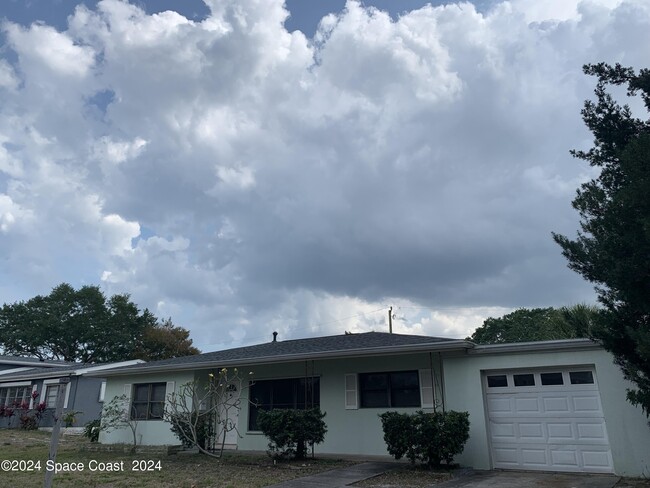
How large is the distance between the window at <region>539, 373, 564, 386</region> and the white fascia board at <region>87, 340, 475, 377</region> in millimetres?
1588

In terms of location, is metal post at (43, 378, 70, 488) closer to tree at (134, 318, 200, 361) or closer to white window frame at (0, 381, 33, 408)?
white window frame at (0, 381, 33, 408)

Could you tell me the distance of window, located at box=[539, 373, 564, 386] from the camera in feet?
33.9

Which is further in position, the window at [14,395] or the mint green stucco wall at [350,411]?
the window at [14,395]

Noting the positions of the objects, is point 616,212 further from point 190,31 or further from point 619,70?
point 190,31

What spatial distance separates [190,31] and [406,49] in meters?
5.96

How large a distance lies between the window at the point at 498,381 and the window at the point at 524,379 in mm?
212

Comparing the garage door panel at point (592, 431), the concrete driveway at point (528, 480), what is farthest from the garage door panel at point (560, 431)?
the concrete driveway at point (528, 480)

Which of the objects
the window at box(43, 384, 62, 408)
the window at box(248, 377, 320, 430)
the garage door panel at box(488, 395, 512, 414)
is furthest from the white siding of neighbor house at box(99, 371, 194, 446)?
the garage door panel at box(488, 395, 512, 414)

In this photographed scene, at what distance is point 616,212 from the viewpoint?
24.3ft

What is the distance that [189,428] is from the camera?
13.8 m

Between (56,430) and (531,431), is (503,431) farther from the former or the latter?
(56,430)

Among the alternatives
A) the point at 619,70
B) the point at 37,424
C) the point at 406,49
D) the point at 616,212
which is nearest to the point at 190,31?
the point at 406,49

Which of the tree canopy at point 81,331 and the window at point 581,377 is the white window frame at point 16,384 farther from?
the window at point 581,377

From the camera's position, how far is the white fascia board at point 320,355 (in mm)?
11047
